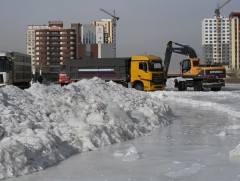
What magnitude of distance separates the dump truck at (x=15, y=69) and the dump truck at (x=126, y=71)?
11.4 feet

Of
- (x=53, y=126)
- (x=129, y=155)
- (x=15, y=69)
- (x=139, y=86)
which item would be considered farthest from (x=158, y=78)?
(x=129, y=155)

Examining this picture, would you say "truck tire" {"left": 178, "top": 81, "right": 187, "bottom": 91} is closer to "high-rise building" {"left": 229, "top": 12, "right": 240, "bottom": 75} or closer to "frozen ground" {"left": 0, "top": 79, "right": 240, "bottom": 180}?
"frozen ground" {"left": 0, "top": 79, "right": 240, "bottom": 180}

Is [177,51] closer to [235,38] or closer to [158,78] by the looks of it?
[158,78]

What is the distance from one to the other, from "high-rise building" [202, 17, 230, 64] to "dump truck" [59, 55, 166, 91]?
10293cm

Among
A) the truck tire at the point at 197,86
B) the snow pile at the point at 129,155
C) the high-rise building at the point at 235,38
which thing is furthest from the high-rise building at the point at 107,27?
the snow pile at the point at 129,155

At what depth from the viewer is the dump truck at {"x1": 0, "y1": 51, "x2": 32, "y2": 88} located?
88.9 ft

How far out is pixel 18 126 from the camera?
314 inches

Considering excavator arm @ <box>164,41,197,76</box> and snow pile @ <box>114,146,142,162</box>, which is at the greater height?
excavator arm @ <box>164,41,197,76</box>

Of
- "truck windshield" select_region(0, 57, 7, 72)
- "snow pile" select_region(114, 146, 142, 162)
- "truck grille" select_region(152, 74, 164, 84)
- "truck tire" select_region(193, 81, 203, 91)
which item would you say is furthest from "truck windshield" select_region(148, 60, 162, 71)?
"snow pile" select_region(114, 146, 142, 162)

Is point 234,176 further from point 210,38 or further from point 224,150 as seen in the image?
point 210,38

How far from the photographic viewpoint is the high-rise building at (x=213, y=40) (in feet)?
437

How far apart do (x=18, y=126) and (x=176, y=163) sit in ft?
10.1

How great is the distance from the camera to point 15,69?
29.4 m

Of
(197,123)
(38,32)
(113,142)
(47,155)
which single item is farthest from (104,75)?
(38,32)
